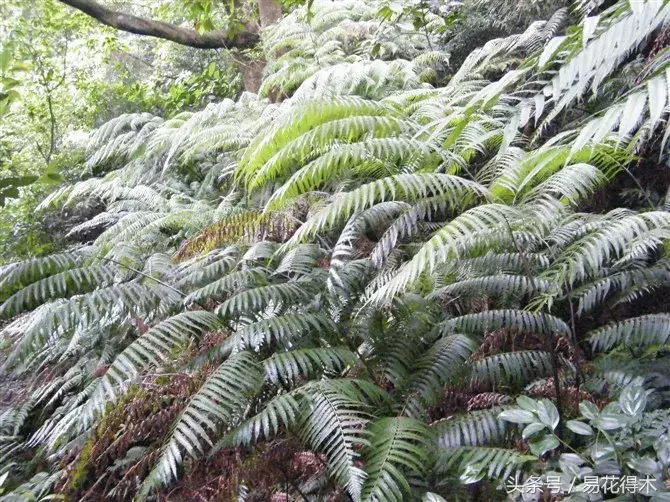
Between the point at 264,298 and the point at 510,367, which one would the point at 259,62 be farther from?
the point at 510,367

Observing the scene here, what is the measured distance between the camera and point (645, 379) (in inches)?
63.2

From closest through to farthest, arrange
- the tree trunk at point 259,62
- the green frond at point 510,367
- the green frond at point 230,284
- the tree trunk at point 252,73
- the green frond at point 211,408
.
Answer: the green frond at point 211,408, the green frond at point 510,367, the green frond at point 230,284, the tree trunk at point 259,62, the tree trunk at point 252,73

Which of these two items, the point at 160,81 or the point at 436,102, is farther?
the point at 160,81

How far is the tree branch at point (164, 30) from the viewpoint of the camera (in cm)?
439

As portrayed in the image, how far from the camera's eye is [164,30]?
483 cm

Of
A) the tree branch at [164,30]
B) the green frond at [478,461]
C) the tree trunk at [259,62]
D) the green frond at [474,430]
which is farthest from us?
the tree trunk at [259,62]

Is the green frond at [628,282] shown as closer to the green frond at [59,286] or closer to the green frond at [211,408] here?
the green frond at [211,408]

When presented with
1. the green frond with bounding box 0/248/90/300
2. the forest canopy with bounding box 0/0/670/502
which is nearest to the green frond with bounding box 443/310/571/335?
the forest canopy with bounding box 0/0/670/502

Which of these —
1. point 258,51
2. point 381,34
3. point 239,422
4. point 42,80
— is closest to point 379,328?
point 239,422

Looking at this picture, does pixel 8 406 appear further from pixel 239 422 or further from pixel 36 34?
pixel 36 34

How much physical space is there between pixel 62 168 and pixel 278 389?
4337 mm

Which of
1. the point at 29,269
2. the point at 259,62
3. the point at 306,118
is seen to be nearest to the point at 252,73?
the point at 259,62

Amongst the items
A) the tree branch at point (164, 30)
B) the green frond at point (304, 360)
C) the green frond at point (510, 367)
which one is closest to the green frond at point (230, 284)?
the green frond at point (304, 360)

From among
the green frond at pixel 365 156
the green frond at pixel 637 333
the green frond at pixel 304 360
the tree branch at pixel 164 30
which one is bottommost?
→ the green frond at pixel 304 360
